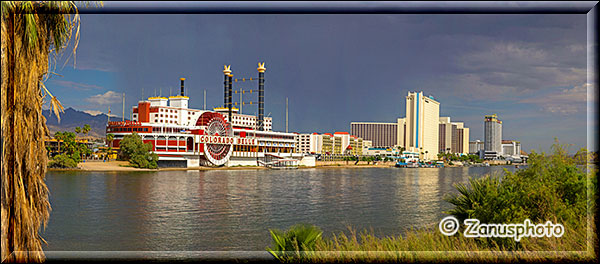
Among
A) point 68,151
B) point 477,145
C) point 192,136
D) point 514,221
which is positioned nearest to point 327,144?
point 192,136


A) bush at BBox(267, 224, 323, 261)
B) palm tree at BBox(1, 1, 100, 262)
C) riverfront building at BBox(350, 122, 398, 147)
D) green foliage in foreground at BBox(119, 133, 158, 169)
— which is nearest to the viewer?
palm tree at BBox(1, 1, 100, 262)

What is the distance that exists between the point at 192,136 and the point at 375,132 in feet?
309

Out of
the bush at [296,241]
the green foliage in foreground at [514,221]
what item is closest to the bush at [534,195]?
the green foliage in foreground at [514,221]

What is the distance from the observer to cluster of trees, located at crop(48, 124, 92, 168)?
37.7m

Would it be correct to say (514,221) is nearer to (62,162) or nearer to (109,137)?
(62,162)

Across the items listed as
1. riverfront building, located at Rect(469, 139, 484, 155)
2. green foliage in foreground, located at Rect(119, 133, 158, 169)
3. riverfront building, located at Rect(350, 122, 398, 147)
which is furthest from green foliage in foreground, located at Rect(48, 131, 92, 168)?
riverfront building, located at Rect(350, 122, 398, 147)

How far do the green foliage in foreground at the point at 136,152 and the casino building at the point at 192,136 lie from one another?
151 cm

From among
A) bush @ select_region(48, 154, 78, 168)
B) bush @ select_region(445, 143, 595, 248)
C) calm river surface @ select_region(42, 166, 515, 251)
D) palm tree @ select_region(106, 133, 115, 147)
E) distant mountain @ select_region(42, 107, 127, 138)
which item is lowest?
calm river surface @ select_region(42, 166, 515, 251)

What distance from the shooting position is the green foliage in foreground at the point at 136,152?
135ft

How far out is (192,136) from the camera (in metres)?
46.7

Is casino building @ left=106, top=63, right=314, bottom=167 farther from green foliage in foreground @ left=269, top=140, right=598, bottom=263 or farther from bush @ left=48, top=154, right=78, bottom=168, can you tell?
green foliage in foreground @ left=269, top=140, right=598, bottom=263

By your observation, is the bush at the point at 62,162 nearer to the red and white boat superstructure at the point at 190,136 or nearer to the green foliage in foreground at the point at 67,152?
the green foliage in foreground at the point at 67,152

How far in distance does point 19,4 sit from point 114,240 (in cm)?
843

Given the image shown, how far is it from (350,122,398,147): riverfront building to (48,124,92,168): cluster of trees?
98.4 m
